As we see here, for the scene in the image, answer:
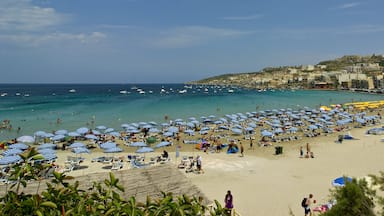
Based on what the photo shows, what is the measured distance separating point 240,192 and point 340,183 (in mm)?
4036

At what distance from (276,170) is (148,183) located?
1067cm

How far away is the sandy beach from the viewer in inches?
494

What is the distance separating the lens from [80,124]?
35656mm

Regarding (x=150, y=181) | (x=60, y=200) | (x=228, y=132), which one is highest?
(x=60, y=200)

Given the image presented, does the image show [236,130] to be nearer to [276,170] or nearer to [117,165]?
[276,170]

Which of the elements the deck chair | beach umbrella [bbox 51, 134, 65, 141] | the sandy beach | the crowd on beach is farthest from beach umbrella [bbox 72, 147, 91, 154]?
beach umbrella [bbox 51, 134, 65, 141]

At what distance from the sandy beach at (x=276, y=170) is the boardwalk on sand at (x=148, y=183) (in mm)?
3532

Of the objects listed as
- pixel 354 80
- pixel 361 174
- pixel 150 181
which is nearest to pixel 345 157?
pixel 361 174

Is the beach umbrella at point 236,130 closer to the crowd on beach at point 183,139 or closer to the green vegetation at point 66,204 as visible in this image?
the crowd on beach at point 183,139

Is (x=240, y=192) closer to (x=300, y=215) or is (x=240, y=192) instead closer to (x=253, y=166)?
(x=300, y=215)

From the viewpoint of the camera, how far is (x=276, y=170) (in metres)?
16.7

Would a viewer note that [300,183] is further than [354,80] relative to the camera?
No

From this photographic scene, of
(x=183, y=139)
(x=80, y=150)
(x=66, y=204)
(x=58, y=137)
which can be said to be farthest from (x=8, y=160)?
(x=66, y=204)

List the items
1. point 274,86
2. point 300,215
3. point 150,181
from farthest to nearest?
point 274,86
point 300,215
point 150,181
